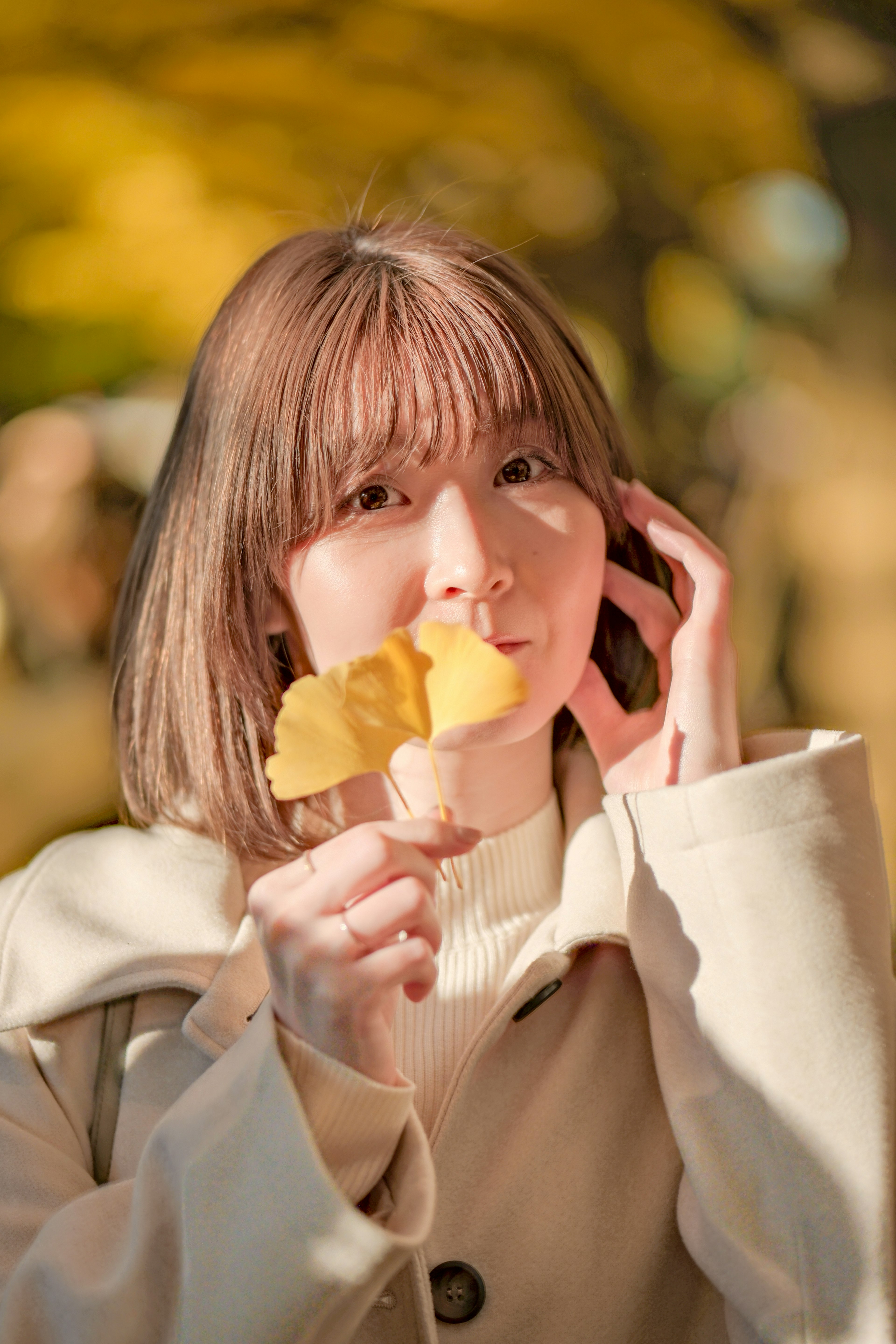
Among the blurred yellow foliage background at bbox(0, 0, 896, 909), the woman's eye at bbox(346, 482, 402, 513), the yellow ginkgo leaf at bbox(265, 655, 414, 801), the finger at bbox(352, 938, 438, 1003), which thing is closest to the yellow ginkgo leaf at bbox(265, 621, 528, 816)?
the yellow ginkgo leaf at bbox(265, 655, 414, 801)

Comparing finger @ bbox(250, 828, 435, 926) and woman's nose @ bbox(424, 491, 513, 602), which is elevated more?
woman's nose @ bbox(424, 491, 513, 602)

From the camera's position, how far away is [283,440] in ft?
3.06

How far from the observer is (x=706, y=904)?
88 cm

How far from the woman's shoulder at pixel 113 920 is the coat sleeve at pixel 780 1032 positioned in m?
0.40

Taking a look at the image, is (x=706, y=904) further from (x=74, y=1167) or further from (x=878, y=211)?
(x=878, y=211)

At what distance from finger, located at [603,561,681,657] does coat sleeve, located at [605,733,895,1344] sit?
24 cm

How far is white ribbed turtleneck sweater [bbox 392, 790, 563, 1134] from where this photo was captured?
95cm

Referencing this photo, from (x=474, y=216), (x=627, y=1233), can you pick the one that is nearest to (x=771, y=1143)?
(x=627, y=1233)

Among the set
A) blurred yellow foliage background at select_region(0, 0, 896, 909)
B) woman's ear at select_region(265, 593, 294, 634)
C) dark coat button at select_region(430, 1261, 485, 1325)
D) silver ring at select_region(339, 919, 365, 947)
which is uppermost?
blurred yellow foliage background at select_region(0, 0, 896, 909)

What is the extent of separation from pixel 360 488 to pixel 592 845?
0.42 meters

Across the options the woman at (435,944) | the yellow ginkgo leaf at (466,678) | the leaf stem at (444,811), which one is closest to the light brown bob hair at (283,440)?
the woman at (435,944)

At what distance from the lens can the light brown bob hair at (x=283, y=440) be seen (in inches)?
35.7

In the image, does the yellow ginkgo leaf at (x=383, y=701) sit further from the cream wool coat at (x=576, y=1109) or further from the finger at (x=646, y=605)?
the finger at (x=646, y=605)

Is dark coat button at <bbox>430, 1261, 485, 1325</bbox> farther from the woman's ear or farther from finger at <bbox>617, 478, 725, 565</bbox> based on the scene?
finger at <bbox>617, 478, 725, 565</bbox>
